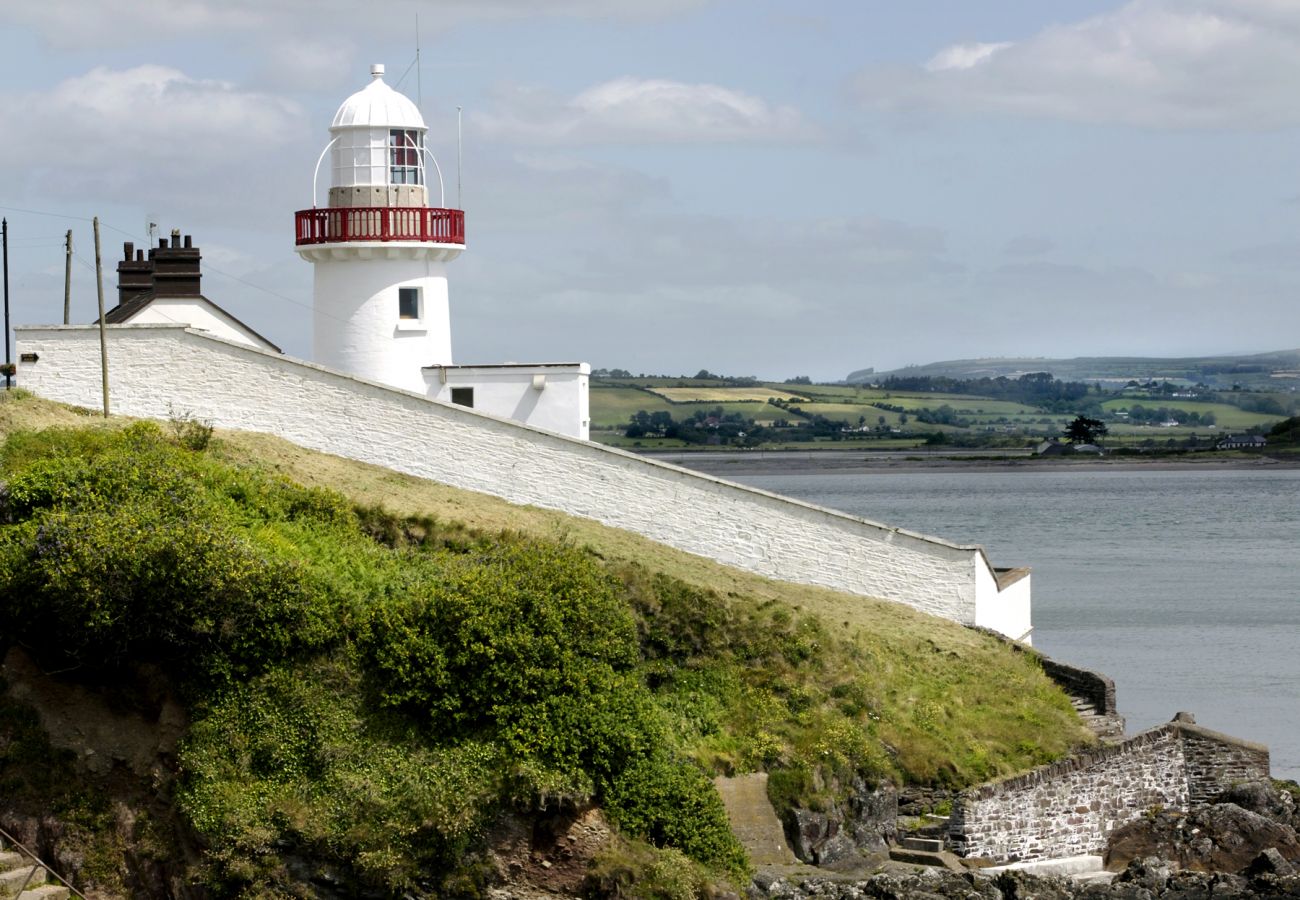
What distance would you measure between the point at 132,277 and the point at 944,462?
350ft

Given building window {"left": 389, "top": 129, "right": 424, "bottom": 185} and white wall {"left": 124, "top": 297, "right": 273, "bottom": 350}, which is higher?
building window {"left": 389, "top": 129, "right": 424, "bottom": 185}

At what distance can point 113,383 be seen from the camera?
27.8 meters

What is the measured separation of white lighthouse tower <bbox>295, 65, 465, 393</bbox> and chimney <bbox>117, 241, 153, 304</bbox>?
4376mm

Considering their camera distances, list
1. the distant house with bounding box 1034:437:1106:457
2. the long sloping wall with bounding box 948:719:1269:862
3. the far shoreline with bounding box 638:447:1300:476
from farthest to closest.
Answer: the distant house with bounding box 1034:437:1106:457 < the far shoreline with bounding box 638:447:1300:476 < the long sloping wall with bounding box 948:719:1269:862

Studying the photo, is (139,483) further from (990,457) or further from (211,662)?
(990,457)

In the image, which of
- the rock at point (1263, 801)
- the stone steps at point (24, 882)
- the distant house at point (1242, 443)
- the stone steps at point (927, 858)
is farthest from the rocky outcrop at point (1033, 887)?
the distant house at point (1242, 443)

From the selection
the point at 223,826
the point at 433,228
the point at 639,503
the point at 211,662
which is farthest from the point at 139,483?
the point at 433,228

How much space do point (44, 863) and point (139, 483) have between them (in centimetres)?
480

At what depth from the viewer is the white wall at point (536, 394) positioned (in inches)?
1265

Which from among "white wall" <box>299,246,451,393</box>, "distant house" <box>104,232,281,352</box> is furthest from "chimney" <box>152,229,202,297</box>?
"white wall" <box>299,246,451,393</box>

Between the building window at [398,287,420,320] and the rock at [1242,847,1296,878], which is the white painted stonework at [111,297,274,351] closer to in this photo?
the building window at [398,287,420,320]

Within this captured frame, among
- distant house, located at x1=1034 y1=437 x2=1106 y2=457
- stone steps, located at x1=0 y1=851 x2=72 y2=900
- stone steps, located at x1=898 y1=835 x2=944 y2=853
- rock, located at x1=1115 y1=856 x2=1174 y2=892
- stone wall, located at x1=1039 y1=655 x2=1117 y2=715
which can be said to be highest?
stone wall, located at x1=1039 y1=655 x2=1117 y2=715

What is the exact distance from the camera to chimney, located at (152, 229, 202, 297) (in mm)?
33625

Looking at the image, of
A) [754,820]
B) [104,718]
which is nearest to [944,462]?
[754,820]
